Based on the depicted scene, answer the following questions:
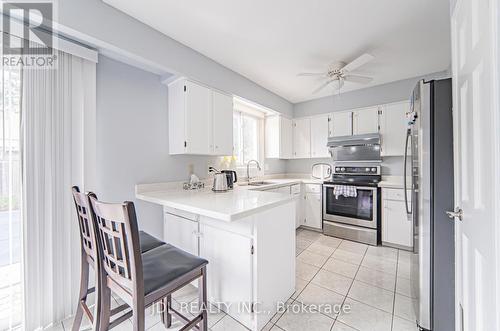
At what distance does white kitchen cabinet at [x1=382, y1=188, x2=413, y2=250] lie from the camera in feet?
9.07

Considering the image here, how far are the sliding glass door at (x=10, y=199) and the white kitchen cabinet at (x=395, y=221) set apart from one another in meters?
3.94

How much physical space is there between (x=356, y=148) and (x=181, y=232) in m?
3.07

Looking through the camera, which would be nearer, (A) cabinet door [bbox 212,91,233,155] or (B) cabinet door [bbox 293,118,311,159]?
(A) cabinet door [bbox 212,91,233,155]

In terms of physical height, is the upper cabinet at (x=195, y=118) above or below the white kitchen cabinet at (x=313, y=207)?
above

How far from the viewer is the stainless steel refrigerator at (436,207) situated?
51.9 inches

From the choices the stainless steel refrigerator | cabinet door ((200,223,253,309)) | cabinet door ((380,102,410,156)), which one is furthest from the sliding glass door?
cabinet door ((380,102,410,156))

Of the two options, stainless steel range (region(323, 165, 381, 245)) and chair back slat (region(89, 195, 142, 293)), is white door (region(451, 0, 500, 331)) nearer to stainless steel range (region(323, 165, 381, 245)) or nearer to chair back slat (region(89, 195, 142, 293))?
chair back slat (region(89, 195, 142, 293))

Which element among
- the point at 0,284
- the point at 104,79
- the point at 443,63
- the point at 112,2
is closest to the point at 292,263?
the point at 0,284

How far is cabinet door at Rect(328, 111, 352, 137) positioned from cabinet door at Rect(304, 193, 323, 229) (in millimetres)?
1209

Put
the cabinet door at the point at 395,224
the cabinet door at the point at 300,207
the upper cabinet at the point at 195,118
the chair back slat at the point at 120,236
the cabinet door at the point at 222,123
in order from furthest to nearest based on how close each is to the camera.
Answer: the cabinet door at the point at 300,207, the cabinet door at the point at 395,224, the cabinet door at the point at 222,123, the upper cabinet at the point at 195,118, the chair back slat at the point at 120,236

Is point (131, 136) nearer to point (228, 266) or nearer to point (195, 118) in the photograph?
point (195, 118)

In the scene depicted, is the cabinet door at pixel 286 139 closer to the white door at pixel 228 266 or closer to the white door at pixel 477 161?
the white door at pixel 228 266

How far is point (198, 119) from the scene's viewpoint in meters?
2.25

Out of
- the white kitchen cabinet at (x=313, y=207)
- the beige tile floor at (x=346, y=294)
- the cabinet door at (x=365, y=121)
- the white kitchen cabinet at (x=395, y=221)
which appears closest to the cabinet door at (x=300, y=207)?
the white kitchen cabinet at (x=313, y=207)
